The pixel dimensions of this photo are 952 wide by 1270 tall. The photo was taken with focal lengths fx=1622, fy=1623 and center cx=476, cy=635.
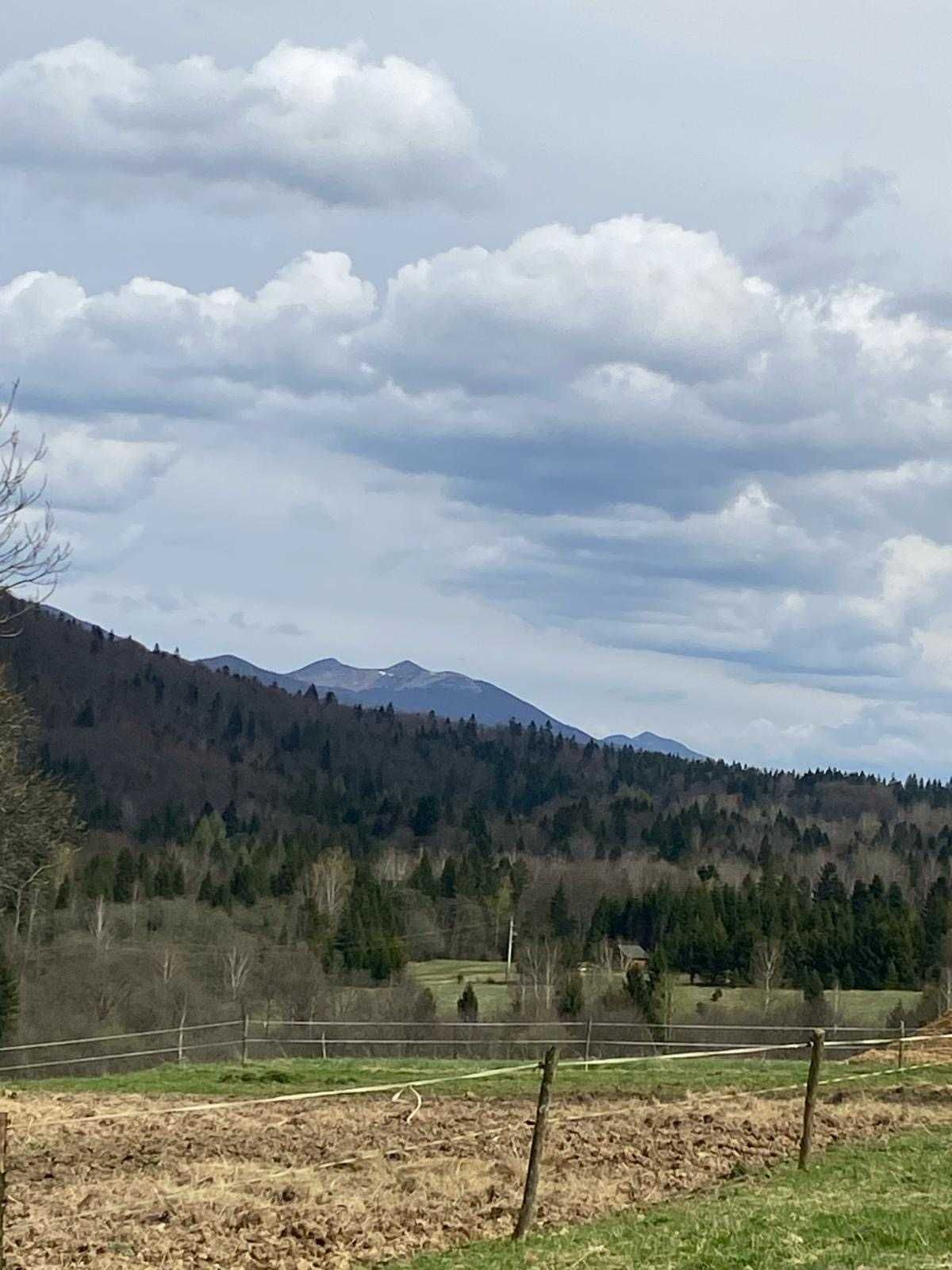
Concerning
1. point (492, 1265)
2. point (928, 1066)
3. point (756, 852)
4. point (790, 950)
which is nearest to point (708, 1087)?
point (928, 1066)

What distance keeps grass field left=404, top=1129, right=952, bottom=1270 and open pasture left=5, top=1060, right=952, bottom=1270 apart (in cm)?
55

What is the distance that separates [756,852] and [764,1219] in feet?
621

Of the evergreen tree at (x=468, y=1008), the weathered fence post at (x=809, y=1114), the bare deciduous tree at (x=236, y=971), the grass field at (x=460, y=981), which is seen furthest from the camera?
the grass field at (x=460, y=981)

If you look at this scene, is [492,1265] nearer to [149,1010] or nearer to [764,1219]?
[764,1219]

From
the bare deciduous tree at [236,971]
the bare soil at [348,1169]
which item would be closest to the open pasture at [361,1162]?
the bare soil at [348,1169]

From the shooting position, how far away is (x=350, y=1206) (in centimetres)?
1440

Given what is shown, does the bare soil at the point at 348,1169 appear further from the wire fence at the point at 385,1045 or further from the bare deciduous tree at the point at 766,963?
the bare deciduous tree at the point at 766,963

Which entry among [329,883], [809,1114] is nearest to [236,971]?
[329,883]

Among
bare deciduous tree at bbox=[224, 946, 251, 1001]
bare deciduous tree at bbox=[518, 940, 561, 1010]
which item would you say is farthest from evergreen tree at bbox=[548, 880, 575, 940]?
bare deciduous tree at bbox=[224, 946, 251, 1001]

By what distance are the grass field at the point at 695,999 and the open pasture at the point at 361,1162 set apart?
76826 millimetres

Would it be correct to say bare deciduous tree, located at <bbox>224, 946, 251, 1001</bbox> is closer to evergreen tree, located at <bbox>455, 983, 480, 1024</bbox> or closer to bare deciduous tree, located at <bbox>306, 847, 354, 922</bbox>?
evergreen tree, located at <bbox>455, 983, 480, 1024</bbox>

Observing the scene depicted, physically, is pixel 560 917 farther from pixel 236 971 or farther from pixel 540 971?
pixel 236 971

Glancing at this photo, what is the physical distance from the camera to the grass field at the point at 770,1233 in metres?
12.4

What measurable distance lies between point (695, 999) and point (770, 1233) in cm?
10525
